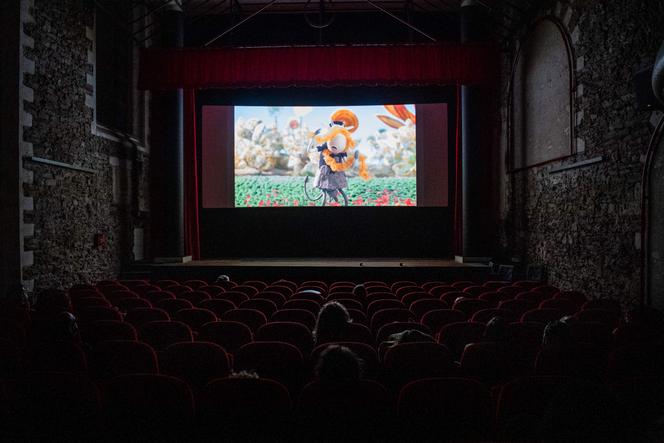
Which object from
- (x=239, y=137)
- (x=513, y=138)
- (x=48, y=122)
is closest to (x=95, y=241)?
(x=48, y=122)

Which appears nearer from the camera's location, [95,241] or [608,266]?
[608,266]

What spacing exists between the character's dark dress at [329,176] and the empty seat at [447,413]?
414 inches

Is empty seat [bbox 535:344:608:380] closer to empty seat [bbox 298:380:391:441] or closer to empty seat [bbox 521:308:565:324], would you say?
empty seat [bbox 298:380:391:441]

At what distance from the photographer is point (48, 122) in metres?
8.09

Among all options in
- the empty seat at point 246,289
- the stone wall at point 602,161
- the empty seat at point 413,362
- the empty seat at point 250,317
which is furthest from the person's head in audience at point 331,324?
the stone wall at point 602,161

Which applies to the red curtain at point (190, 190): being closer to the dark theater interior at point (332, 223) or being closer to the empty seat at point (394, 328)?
the dark theater interior at point (332, 223)

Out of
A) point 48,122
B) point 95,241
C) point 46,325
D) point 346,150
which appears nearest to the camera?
point 46,325

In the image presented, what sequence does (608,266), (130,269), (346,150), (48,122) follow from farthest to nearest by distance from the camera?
(346,150), (130,269), (48,122), (608,266)

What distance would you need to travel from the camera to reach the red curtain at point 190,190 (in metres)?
12.9

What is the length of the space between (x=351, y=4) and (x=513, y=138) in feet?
18.5

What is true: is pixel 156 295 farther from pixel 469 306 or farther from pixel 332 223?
pixel 332 223


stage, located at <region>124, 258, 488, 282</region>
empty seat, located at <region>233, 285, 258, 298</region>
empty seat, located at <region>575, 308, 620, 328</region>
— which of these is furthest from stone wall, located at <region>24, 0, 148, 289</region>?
empty seat, located at <region>575, 308, 620, 328</region>

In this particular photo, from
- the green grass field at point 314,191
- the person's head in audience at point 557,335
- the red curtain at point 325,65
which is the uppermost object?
the red curtain at point 325,65

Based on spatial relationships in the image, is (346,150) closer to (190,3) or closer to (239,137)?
(239,137)
